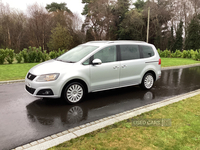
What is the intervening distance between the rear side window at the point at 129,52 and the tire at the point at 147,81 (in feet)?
3.08

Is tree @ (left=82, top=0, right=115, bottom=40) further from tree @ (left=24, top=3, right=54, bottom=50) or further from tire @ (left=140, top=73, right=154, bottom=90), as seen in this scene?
tire @ (left=140, top=73, right=154, bottom=90)

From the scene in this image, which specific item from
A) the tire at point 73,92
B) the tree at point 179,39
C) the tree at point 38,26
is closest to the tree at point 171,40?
the tree at point 179,39

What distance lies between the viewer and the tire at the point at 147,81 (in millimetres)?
7113

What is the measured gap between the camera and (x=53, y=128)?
4.04 metres

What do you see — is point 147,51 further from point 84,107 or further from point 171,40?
point 171,40

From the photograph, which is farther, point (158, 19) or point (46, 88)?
point (158, 19)

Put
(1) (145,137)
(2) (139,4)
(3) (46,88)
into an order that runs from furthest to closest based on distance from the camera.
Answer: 1. (2) (139,4)
2. (3) (46,88)
3. (1) (145,137)

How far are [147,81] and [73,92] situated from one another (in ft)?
10.7

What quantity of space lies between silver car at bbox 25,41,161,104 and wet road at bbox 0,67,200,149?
42cm

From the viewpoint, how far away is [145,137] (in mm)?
3535

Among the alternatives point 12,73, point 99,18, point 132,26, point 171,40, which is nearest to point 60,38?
point 99,18

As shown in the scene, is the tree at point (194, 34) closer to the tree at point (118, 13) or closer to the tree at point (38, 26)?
the tree at point (118, 13)

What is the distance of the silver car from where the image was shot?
16.9 feet

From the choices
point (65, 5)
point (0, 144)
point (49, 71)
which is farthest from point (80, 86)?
point (65, 5)
